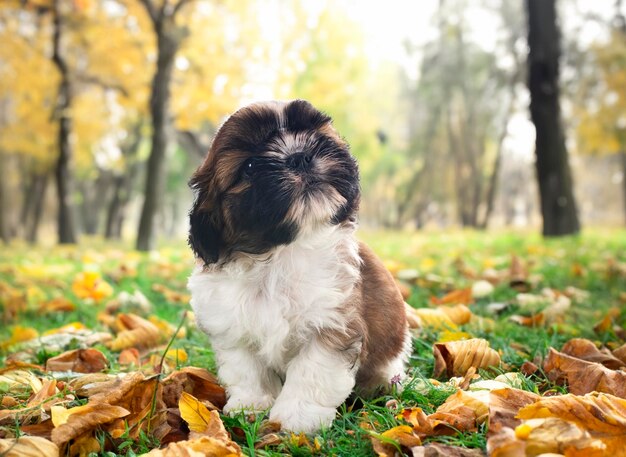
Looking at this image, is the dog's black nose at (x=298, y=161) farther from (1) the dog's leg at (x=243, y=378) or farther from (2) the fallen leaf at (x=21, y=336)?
(2) the fallen leaf at (x=21, y=336)

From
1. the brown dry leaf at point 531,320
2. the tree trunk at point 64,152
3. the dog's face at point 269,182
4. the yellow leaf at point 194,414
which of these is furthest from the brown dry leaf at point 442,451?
the tree trunk at point 64,152

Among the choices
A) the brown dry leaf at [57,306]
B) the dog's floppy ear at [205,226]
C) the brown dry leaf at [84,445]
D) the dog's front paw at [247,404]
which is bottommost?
the brown dry leaf at [57,306]

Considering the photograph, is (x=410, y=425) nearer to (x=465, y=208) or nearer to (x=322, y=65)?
(x=322, y=65)

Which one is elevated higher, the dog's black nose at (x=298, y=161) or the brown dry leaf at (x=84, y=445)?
the dog's black nose at (x=298, y=161)

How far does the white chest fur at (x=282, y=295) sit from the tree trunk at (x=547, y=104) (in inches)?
360

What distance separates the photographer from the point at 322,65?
23.7 metres

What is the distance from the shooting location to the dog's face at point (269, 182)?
99.7 inches

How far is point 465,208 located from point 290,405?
1052 inches

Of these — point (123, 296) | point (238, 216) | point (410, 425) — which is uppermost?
point (238, 216)

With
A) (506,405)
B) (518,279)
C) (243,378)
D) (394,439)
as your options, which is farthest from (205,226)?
(518,279)

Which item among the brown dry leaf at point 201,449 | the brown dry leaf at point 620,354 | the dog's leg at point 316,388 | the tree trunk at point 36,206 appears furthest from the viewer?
the tree trunk at point 36,206

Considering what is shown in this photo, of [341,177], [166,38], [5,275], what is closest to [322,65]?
[166,38]

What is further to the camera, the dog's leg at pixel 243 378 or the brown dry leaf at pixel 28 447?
the dog's leg at pixel 243 378

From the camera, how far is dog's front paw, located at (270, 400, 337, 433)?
8.18 feet
